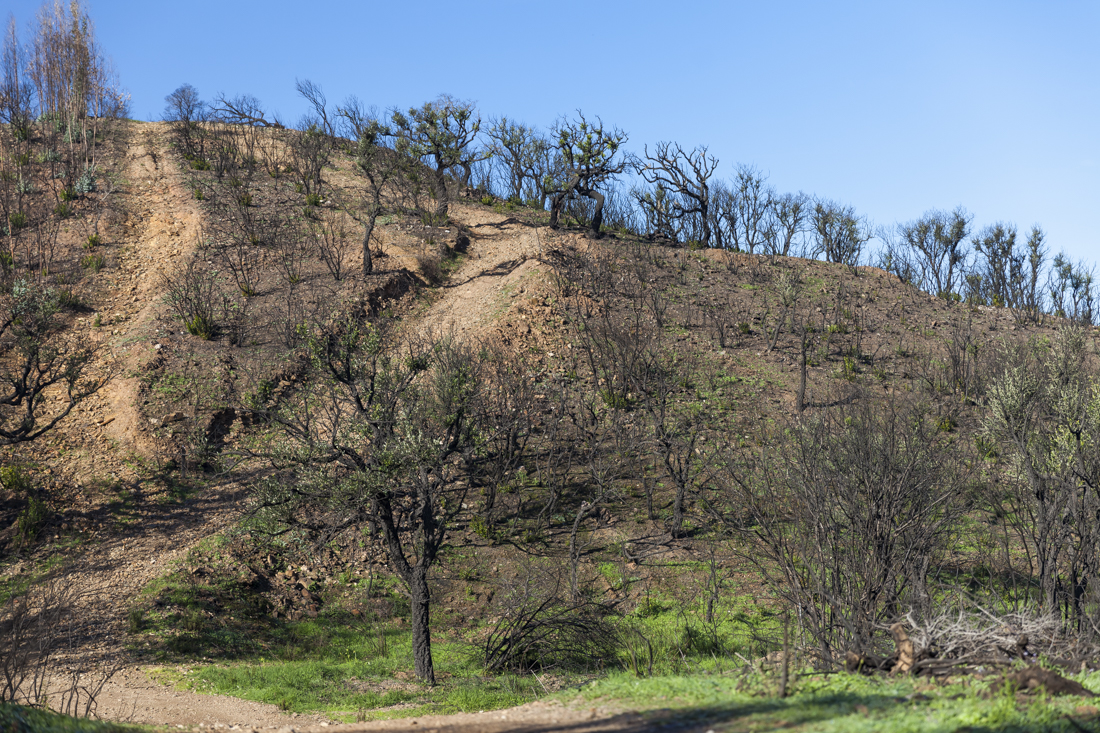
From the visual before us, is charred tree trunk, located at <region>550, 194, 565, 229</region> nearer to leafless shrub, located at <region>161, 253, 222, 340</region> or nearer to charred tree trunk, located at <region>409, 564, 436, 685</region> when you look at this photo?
leafless shrub, located at <region>161, 253, 222, 340</region>

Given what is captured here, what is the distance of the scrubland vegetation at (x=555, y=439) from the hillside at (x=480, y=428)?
15 centimetres

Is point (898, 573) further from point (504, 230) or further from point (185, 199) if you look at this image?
point (185, 199)

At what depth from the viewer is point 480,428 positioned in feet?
59.3

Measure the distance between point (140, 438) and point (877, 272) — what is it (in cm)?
3871

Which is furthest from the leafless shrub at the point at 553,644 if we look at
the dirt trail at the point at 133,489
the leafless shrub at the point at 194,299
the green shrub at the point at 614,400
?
the leafless shrub at the point at 194,299

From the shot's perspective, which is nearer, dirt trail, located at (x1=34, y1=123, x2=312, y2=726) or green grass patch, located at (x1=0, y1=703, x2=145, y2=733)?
green grass patch, located at (x1=0, y1=703, x2=145, y2=733)

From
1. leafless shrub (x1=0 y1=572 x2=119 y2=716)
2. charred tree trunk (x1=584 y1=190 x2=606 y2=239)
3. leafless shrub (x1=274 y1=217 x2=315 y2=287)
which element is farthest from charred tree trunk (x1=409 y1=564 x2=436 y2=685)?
charred tree trunk (x1=584 y1=190 x2=606 y2=239)

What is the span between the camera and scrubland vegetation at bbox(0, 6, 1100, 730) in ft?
33.4

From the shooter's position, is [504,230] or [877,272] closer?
[504,230]

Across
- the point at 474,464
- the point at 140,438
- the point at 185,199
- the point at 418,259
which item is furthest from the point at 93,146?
the point at 474,464

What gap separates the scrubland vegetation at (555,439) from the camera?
10.2m

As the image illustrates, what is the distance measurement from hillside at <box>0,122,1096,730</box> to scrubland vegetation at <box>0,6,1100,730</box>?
0.51 ft

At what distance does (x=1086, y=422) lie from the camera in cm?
1430

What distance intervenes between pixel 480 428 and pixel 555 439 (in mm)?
5138
